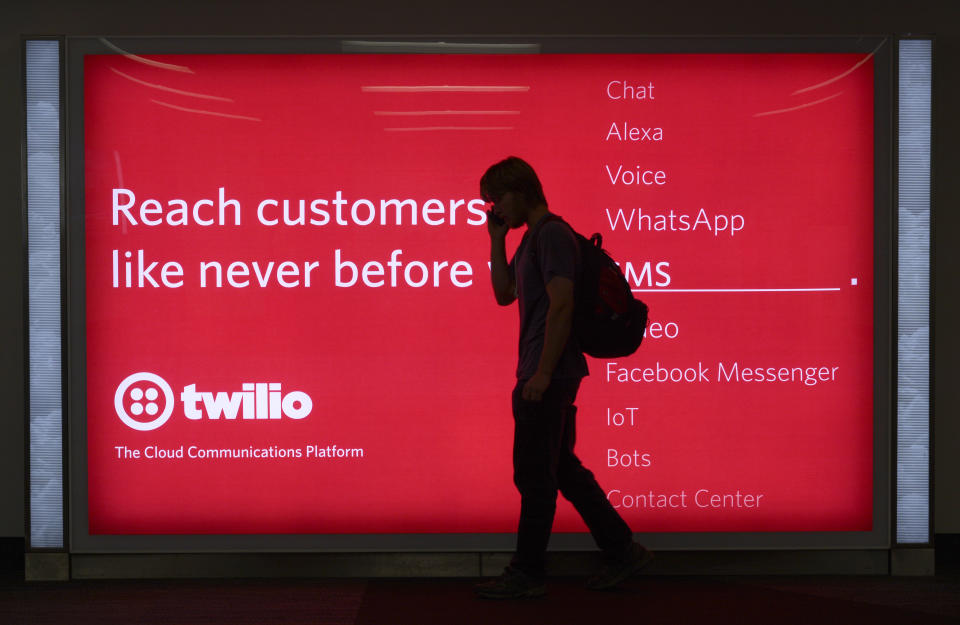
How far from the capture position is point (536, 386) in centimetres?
303

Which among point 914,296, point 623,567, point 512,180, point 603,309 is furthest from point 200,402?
point 914,296

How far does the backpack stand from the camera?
309cm

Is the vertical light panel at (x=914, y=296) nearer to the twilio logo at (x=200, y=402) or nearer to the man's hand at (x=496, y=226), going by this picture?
the man's hand at (x=496, y=226)

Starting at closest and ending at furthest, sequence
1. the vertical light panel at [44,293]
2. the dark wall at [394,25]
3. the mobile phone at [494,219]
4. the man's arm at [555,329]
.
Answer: the man's arm at [555,329], the mobile phone at [494,219], the vertical light panel at [44,293], the dark wall at [394,25]

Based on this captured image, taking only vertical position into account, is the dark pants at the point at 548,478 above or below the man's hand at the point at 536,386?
below

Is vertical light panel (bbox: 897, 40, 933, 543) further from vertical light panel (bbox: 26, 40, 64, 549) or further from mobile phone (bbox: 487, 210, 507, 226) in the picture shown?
vertical light panel (bbox: 26, 40, 64, 549)

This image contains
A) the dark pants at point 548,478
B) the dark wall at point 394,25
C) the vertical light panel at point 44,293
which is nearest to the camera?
the dark pants at point 548,478

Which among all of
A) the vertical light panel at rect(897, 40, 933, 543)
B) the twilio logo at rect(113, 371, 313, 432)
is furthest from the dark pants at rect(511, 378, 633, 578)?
the vertical light panel at rect(897, 40, 933, 543)

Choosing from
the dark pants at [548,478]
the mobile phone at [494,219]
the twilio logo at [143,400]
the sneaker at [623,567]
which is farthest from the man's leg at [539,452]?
the twilio logo at [143,400]

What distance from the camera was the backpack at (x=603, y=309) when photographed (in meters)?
3.09

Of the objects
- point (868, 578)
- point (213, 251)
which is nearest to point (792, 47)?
point (868, 578)

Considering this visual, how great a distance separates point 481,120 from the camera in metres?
3.63

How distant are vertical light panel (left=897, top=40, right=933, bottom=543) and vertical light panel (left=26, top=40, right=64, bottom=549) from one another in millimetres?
3444

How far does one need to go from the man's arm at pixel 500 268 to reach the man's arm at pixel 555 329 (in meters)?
0.28
